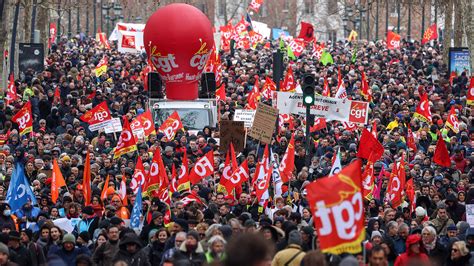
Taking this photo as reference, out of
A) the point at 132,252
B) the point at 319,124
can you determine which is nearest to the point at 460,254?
the point at 132,252

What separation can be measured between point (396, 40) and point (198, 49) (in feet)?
85.5

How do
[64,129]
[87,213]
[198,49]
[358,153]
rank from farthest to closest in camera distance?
[198,49], [64,129], [358,153], [87,213]

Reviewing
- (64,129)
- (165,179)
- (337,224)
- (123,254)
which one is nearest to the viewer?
(337,224)

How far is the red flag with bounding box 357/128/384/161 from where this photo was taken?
74.0ft

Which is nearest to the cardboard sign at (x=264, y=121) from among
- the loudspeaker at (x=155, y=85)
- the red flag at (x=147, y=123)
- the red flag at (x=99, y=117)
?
the red flag at (x=147, y=123)

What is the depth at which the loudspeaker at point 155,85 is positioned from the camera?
105 feet

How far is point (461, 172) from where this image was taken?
23.5 m

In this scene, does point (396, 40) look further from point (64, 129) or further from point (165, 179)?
point (165, 179)

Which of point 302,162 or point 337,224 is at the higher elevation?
point 337,224

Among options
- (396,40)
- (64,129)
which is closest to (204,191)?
(64,129)

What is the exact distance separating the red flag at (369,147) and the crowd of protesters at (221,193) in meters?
0.33

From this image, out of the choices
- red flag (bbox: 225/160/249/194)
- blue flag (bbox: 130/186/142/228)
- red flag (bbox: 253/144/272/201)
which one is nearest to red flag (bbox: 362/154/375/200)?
red flag (bbox: 253/144/272/201)

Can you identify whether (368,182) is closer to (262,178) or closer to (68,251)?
(262,178)

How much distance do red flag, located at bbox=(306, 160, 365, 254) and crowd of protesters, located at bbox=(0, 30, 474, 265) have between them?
0.15 meters
